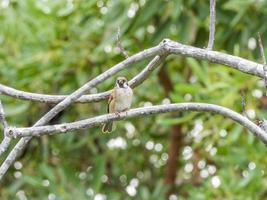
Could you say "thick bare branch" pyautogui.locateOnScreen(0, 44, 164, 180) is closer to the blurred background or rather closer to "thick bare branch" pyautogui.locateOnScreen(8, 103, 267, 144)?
"thick bare branch" pyautogui.locateOnScreen(8, 103, 267, 144)

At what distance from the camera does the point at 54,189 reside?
5.10m

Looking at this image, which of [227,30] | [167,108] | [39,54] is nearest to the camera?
[167,108]

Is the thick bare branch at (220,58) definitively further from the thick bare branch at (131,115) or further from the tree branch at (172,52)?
the thick bare branch at (131,115)

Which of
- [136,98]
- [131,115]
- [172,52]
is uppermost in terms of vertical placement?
[136,98]

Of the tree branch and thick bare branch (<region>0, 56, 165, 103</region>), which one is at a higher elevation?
thick bare branch (<region>0, 56, 165, 103</region>)

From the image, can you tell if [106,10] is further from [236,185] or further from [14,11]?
[236,185]

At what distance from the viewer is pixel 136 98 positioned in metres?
5.43

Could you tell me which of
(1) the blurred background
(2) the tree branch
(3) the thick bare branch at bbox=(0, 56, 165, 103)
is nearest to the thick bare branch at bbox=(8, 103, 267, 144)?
(2) the tree branch

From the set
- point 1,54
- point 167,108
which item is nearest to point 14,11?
point 1,54

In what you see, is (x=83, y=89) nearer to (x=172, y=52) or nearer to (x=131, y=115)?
(x=131, y=115)

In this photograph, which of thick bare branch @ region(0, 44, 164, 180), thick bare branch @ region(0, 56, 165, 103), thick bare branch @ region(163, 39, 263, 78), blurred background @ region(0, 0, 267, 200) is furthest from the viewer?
blurred background @ region(0, 0, 267, 200)

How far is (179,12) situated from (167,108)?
7.50 ft

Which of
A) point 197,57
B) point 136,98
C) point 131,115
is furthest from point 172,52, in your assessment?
point 136,98

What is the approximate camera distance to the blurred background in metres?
4.75
